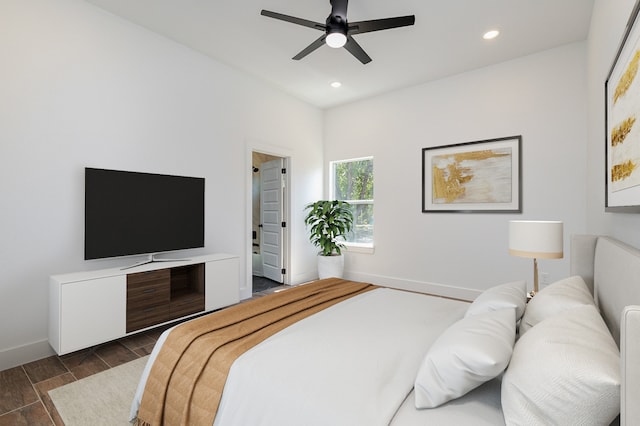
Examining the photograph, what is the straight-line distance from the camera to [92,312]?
94.7 inches

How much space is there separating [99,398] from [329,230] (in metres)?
3.34

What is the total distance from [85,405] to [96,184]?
67.8 inches

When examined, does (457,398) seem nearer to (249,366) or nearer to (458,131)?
(249,366)

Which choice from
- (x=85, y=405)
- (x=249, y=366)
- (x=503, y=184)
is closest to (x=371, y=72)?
(x=503, y=184)

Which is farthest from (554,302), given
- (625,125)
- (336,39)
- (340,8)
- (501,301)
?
(340,8)

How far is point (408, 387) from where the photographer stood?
1.12m

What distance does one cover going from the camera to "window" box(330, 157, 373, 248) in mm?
5051

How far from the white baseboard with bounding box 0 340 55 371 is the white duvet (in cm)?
152

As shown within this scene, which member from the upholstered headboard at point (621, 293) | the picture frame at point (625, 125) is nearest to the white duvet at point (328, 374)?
the upholstered headboard at point (621, 293)

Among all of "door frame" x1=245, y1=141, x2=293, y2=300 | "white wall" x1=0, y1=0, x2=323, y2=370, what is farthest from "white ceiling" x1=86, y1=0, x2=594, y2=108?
"door frame" x1=245, y1=141, x2=293, y2=300

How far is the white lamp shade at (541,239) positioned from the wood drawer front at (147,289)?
9.93 ft

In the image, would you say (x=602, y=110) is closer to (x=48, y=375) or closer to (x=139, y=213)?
(x=139, y=213)

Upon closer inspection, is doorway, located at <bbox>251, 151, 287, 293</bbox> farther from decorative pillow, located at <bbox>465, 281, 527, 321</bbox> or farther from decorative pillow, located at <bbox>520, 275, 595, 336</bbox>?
decorative pillow, located at <bbox>520, 275, 595, 336</bbox>

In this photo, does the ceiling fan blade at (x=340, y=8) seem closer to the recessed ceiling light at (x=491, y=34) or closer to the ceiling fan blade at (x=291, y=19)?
the ceiling fan blade at (x=291, y=19)
